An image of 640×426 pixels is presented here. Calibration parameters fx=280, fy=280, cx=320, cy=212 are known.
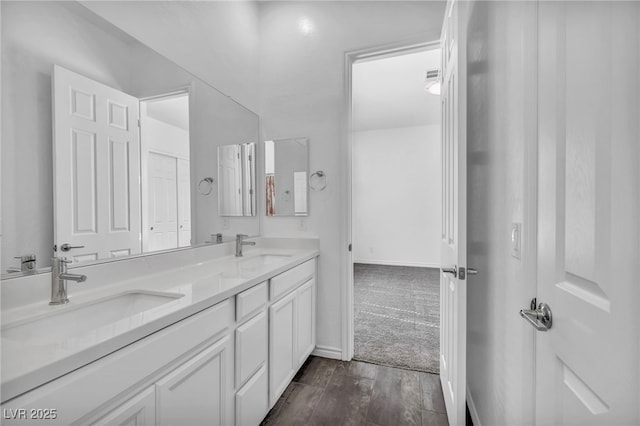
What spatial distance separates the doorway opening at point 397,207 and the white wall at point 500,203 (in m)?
0.93

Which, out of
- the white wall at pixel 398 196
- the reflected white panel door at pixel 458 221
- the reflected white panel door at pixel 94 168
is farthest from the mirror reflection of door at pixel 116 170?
the white wall at pixel 398 196

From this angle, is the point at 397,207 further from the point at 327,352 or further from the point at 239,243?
the point at 239,243

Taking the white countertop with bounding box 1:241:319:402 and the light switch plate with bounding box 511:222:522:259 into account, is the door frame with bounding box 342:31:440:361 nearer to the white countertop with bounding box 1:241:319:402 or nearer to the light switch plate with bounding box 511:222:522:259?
the white countertop with bounding box 1:241:319:402

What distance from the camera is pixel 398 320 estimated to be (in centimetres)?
291

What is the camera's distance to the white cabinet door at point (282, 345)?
153cm

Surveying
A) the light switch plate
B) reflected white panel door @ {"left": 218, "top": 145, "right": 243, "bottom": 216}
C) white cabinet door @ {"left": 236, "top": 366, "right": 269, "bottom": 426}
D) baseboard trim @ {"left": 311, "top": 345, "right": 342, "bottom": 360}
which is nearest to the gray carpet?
baseboard trim @ {"left": 311, "top": 345, "right": 342, "bottom": 360}

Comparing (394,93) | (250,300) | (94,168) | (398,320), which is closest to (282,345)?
(250,300)

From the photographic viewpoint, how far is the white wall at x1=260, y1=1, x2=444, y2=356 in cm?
212

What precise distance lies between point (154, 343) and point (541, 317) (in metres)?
1.12

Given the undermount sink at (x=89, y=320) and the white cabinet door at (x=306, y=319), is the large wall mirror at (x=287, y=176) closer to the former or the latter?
the white cabinet door at (x=306, y=319)

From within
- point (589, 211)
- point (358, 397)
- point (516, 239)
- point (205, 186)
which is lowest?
point (358, 397)

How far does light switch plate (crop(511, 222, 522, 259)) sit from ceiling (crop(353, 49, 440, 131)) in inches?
79.6

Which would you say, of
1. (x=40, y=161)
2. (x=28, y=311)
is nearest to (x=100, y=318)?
(x=28, y=311)

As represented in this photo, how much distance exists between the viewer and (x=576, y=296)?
2.10ft
